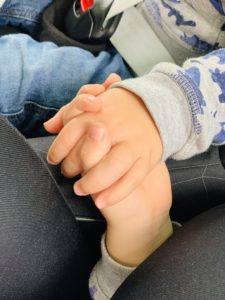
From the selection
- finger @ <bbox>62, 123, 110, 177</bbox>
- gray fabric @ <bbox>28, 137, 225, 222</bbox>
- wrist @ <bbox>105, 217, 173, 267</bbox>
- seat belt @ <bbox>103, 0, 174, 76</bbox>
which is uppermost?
finger @ <bbox>62, 123, 110, 177</bbox>

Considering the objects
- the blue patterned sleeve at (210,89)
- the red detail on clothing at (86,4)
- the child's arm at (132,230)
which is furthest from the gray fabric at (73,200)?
the red detail on clothing at (86,4)

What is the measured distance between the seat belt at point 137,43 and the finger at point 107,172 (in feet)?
1.04

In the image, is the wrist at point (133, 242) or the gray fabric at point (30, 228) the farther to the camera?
the wrist at point (133, 242)

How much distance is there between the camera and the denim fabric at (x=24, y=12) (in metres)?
0.76

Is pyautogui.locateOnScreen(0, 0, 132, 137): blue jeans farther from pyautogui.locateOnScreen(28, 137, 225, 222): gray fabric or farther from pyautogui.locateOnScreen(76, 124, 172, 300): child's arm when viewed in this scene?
pyautogui.locateOnScreen(76, 124, 172, 300): child's arm

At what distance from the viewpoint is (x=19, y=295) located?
1.41 feet

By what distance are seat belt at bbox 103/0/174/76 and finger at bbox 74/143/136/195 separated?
32 cm

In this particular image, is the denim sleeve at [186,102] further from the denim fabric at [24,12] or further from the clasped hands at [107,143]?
the denim fabric at [24,12]

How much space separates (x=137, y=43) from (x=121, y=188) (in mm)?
354

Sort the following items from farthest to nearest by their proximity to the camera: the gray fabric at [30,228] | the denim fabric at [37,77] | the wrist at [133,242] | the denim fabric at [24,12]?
the denim fabric at [24,12] → the denim fabric at [37,77] → the wrist at [133,242] → the gray fabric at [30,228]

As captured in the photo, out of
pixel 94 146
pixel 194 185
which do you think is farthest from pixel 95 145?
pixel 194 185

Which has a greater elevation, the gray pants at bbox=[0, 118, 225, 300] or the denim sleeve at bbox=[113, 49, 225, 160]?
the denim sleeve at bbox=[113, 49, 225, 160]

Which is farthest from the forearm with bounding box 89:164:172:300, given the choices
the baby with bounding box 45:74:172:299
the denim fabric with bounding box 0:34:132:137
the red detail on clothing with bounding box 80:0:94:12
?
the red detail on clothing with bounding box 80:0:94:12

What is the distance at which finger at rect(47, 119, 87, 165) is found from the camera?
1.44 ft
